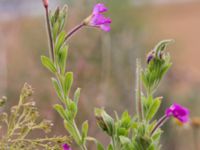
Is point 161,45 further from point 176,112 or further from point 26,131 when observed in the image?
point 26,131

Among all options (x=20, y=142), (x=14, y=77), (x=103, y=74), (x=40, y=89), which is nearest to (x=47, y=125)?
(x=20, y=142)

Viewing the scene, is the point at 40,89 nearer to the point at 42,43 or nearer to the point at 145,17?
the point at 42,43

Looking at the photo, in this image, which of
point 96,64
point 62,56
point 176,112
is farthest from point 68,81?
point 96,64

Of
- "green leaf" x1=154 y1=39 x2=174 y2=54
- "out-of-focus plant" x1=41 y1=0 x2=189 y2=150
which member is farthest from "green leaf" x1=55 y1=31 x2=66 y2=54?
"green leaf" x1=154 y1=39 x2=174 y2=54

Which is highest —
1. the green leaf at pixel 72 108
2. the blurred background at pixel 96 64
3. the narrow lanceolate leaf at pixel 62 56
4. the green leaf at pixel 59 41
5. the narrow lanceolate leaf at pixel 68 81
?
the green leaf at pixel 59 41

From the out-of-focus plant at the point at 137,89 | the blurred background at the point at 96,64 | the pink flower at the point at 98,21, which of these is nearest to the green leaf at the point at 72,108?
the out-of-focus plant at the point at 137,89

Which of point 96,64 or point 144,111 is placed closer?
point 144,111

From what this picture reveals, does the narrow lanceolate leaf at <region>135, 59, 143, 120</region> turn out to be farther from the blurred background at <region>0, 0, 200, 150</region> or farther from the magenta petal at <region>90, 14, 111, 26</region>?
the blurred background at <region>0, 0, 200, 150</region>

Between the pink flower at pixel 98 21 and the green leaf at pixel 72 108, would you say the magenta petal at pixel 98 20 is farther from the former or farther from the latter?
the green leaf at pixel 72 108
